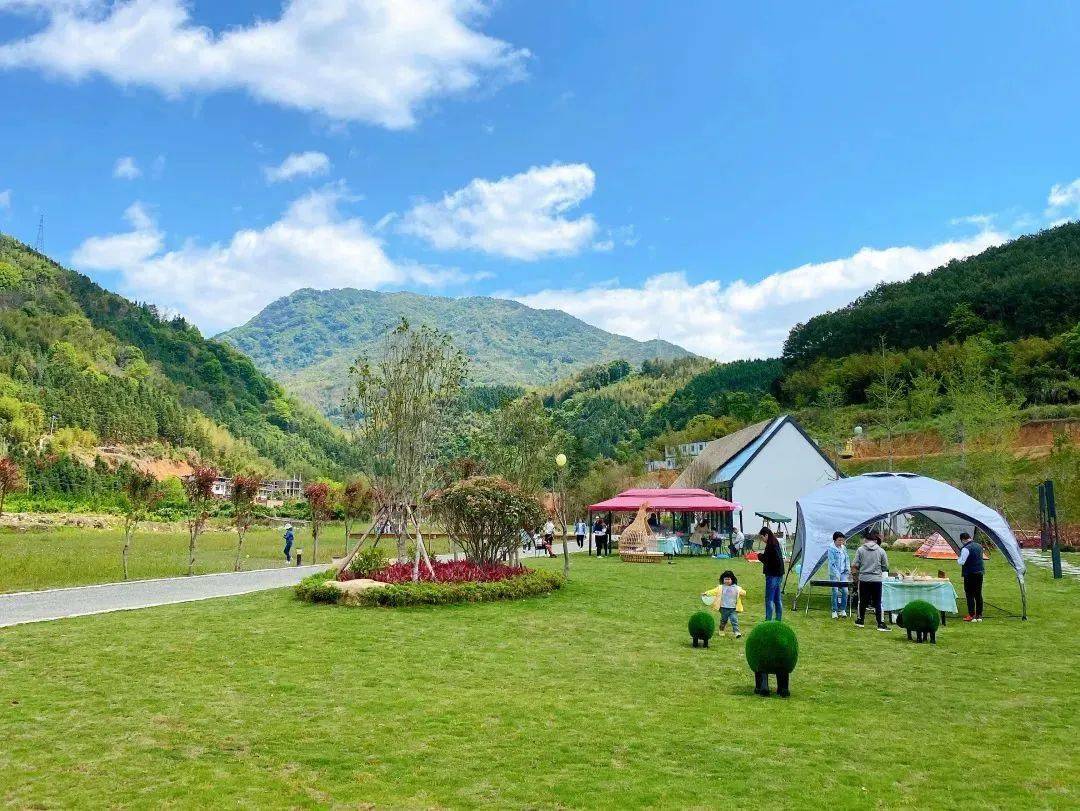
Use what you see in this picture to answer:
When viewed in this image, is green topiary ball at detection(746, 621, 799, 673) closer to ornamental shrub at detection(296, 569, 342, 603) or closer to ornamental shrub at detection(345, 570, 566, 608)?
ornamental shrub at detection(345, 570, 566, 608)

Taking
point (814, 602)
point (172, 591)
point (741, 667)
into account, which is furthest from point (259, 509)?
point (741, 667)

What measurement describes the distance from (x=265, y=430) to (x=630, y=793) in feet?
545

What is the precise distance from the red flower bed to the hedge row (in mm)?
451

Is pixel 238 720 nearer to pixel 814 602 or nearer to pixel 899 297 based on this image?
pixel 814 602

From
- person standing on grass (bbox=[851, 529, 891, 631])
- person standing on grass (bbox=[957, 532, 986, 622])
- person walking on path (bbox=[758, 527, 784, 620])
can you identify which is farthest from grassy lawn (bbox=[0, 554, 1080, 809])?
person standing on grass (bbox=[957, 532, 986, 622])

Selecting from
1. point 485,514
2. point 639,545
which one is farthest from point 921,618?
point 639,545

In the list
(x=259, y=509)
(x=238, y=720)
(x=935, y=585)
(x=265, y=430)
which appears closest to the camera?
(x=238, y=720)

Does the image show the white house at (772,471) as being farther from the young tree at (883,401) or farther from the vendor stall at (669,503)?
the young tree at (883,401)

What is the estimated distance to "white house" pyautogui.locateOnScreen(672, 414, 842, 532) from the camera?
41.2 m

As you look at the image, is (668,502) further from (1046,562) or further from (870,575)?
(870,575)

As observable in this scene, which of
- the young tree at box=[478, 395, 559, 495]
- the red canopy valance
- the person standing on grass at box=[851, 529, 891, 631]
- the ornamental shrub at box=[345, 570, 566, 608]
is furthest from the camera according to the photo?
the red canopy valance

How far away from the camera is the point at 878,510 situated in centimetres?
1555

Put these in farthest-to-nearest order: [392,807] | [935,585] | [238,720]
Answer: [935,585] < [238,720] < [392,807]

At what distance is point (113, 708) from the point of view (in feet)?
24.3
